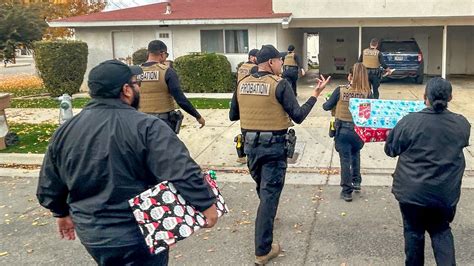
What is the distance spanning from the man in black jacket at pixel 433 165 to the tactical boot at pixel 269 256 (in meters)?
1.34

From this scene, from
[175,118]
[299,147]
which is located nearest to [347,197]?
[175,118]

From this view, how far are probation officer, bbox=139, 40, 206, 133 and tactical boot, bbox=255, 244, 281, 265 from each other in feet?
6.81

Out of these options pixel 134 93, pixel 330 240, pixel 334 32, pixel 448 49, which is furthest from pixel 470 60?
pixel 134 93

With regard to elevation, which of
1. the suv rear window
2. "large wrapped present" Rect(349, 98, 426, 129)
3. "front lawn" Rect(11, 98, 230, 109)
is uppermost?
the suv rear window

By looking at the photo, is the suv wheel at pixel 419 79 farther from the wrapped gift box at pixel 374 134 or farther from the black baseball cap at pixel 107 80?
the black baseball cap at pixel 107 80

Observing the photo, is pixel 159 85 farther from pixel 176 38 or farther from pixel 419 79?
pixel 419 79

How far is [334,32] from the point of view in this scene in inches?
890

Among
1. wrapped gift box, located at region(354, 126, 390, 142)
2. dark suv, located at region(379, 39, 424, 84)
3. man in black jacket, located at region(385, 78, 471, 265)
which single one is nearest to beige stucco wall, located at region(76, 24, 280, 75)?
dark suv, located at region(379, 39, 424, 84)

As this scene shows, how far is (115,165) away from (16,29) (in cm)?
1811

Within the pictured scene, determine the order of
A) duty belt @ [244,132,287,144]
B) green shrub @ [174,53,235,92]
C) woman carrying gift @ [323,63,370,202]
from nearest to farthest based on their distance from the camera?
duty belt @ [244,132,287,144] → woman carrying gift @ [323,63,370,202] → green shrub @ [174,53,235,92]

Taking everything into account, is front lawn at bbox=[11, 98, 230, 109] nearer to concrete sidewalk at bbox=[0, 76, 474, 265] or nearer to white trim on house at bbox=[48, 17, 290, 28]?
white trim on house at bbox=[48, 17, 290, 28]

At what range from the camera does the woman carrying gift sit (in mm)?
6281

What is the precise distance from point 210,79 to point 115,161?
45.5 ft

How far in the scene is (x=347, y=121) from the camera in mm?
6289
